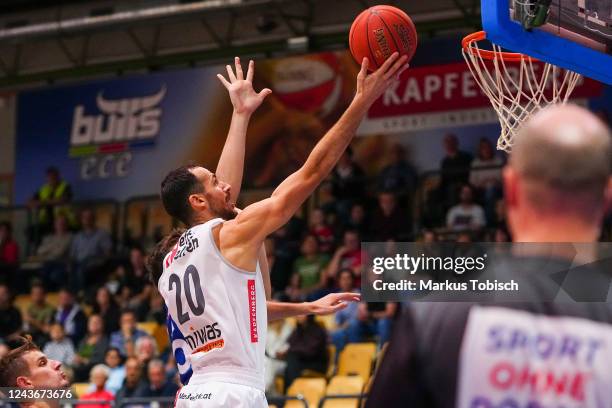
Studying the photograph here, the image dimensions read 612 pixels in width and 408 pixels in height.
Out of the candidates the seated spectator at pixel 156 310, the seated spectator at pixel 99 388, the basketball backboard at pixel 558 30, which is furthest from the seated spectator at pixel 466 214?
the basketball backboard at pixel 558 30

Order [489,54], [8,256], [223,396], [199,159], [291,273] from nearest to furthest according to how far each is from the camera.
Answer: [223,396] < [489,54] < [291,273] < [199,159] < [8,256]

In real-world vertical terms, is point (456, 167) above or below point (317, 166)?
above

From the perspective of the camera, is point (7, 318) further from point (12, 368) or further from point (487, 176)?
point (12, 368)

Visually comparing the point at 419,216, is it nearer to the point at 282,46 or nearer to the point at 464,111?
the point at 464,111

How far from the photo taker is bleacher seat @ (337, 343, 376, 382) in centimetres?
1259

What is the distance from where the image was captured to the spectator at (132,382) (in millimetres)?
12797

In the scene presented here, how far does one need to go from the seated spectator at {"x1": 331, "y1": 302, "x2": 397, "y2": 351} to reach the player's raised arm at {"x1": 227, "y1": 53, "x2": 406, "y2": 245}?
8.32 metres

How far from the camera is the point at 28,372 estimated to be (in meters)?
5.34

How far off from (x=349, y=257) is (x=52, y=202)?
21.0 feet

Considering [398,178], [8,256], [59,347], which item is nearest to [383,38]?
[398,178]

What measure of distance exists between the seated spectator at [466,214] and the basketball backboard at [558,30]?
756cm

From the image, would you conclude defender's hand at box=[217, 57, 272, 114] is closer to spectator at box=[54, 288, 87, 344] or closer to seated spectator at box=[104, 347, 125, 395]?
seated spectator at box=[104, 347, 125, 395]

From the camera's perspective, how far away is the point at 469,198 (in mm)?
13961

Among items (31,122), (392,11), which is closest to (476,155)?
(31,122)
